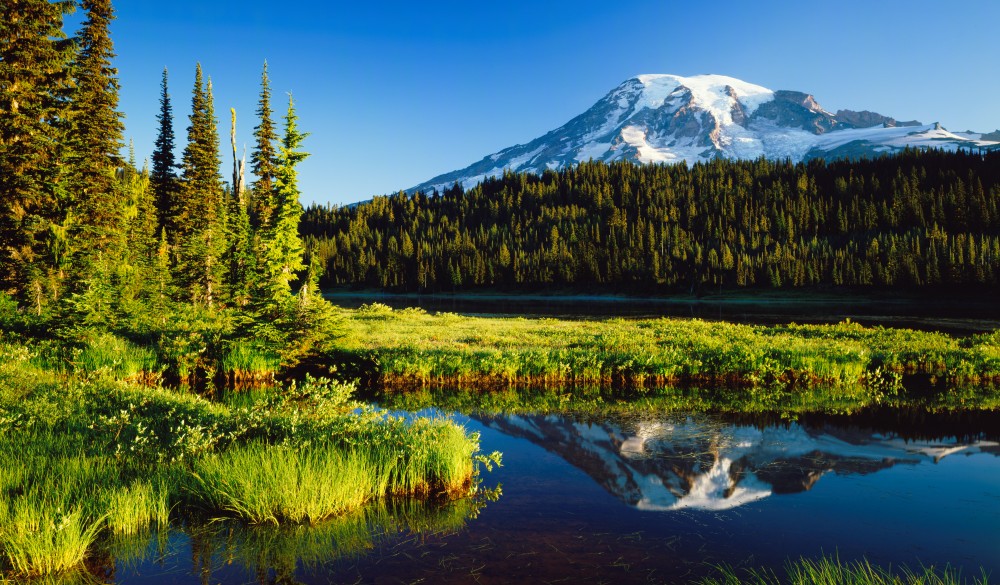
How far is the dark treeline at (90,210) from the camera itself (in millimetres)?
24688

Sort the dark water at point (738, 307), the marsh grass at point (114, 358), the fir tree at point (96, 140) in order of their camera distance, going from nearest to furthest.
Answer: the marsh grass at point (114, 358) < the fir tree at point (96, 140) < the dark water at point (738, 307)

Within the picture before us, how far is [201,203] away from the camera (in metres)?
52.6

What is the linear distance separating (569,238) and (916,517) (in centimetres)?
18189

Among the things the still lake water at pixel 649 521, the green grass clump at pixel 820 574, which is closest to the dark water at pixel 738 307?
the still lake water at pixel 649 521

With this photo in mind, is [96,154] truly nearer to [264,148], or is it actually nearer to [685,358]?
[264,148]

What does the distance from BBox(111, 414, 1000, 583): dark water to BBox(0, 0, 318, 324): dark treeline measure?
52.6ft

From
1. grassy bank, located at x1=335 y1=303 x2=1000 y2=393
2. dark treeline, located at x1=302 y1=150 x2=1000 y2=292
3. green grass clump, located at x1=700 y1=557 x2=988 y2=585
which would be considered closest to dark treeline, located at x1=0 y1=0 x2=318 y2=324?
grassy bank, located at x1=335 y1=303 x2=1000 y2=393

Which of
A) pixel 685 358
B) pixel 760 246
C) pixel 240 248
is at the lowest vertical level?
pixel 685 358

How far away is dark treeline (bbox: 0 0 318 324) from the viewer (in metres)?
24.7

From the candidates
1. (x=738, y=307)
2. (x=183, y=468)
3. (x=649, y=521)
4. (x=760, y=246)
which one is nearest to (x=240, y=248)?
(x=183, y=468)

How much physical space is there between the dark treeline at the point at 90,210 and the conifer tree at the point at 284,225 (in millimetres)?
51

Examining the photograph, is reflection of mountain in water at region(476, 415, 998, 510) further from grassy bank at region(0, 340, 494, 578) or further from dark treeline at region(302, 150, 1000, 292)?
dark treeline at region(302, 150, 1000, 292)

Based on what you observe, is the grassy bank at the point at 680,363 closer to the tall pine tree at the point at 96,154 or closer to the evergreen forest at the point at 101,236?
the evergreen forest at the point at 101,236

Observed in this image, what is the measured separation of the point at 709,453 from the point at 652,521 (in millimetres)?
5019
